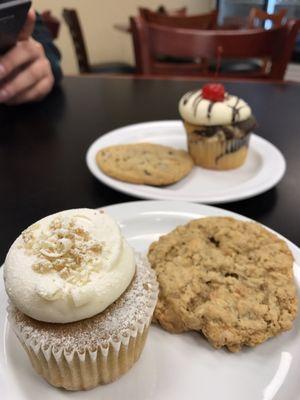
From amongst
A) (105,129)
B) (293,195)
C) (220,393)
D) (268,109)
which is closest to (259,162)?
(293,195)

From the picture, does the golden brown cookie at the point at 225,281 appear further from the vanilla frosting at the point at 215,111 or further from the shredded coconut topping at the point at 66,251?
the vanilla frosting at the point at 215,111

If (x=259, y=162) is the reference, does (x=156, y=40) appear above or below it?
above

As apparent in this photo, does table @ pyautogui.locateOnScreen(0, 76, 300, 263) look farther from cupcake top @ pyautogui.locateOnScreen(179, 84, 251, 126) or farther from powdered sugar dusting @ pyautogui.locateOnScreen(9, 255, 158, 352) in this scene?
powdered sugar dusting @ pyautogui.locateOnScreen(9, 255, 158, 352)

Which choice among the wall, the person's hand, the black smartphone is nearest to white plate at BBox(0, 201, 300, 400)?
the black smartphone

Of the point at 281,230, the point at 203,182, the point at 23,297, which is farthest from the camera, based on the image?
the point at 203,182

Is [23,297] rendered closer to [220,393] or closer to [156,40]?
[220,393]

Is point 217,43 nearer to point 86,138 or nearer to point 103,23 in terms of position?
point 86,138

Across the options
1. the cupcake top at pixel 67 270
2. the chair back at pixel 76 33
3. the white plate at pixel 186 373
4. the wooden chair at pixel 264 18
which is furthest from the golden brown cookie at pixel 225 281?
the wooden chair at pixel 264 18
